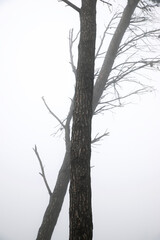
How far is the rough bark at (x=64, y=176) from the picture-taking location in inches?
176

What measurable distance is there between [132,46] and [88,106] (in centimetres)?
280

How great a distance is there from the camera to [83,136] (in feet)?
10.8

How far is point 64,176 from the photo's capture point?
186 inches

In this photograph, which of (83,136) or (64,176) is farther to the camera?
(64,176)

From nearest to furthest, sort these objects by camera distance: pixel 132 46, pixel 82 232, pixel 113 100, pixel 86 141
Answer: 1. pixel 82 232
2. pixel 86 141
3. pixel 113 100
4. pixel 132 46

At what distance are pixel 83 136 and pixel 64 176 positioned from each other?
5.30 ft

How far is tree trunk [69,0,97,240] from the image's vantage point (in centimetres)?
292

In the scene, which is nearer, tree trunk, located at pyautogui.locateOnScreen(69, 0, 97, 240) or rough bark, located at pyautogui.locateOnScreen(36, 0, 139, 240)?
tree trunk, located at pyautogui.locateOnScreen(69, 0, 97, 240)

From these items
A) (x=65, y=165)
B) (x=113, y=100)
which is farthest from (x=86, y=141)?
(x=113, y=100)

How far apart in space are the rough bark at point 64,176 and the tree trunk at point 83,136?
60.6 inches

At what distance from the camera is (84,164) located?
10.4 feet

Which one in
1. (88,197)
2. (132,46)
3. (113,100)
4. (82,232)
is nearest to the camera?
(82,232)

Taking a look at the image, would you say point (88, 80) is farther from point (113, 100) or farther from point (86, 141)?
point (113, 100)

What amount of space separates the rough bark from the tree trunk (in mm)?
1539
